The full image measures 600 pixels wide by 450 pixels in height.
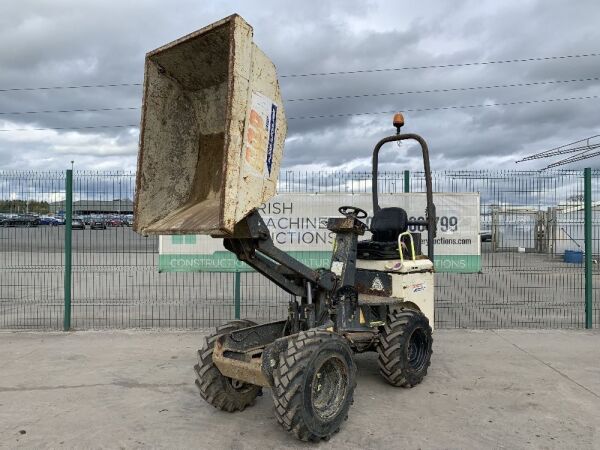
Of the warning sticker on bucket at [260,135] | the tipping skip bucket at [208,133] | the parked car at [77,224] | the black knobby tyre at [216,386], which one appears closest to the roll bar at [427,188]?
the tipping skip bucket at [208,133]

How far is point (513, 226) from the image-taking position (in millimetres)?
10727

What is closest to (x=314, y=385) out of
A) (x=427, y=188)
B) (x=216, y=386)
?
(x=216, y=386)

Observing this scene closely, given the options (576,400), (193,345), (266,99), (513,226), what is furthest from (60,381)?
(513,226)

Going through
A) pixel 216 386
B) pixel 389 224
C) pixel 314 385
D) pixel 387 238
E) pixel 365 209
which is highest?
pixel 365 209

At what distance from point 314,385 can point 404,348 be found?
4.76 ft

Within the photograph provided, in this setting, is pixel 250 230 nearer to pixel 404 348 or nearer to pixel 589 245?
pixel 404 348

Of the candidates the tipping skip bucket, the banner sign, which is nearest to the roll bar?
the banner sign

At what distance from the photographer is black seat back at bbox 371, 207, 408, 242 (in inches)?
241

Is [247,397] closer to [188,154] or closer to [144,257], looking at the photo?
[188,154]

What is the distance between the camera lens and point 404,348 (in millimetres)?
5246

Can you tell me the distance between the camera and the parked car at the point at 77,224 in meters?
8.09

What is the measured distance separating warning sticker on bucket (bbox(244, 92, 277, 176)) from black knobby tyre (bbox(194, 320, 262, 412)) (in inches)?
71.8

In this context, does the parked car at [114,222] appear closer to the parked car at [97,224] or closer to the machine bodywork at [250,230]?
the parked car at [97,224]

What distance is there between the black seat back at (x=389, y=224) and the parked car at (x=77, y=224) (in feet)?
16.0
